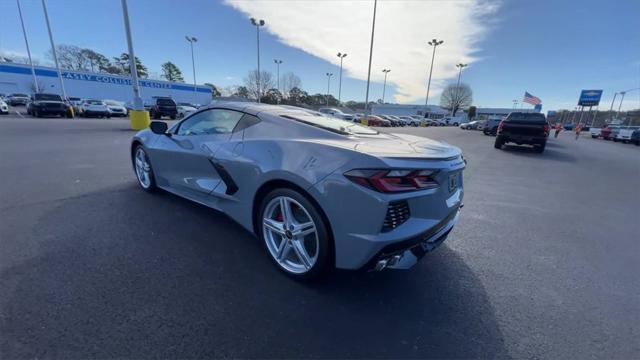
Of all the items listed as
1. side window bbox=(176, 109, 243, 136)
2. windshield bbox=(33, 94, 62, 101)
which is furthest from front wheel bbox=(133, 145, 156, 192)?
windshield bbox=(33, 94, 62, 101)

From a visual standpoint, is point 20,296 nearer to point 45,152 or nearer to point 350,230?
point 350,230

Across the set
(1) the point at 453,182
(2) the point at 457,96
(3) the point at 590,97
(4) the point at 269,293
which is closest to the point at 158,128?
(4) the point at 269,293

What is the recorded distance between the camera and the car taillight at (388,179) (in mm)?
1843

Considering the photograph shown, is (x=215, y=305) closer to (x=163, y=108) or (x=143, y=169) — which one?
(x=143, y=169)

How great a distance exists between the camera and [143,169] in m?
4.20

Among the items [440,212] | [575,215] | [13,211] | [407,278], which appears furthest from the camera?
[575,215]

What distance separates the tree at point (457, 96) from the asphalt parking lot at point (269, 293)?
8611 cm

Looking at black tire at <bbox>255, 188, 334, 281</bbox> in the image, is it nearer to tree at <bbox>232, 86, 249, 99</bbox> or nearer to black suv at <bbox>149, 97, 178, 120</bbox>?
black suv at <bbox>149, 97, 178, 120</bbox>

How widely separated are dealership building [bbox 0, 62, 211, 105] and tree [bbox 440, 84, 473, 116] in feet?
222

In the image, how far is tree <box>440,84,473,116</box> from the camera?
79.5m

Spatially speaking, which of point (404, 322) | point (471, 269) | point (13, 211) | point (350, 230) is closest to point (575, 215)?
point (471, 269)

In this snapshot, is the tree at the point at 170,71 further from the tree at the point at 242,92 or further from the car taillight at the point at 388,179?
the car taillight at the point at 388,179

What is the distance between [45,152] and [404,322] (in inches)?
363

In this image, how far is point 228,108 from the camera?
10.2 feet
